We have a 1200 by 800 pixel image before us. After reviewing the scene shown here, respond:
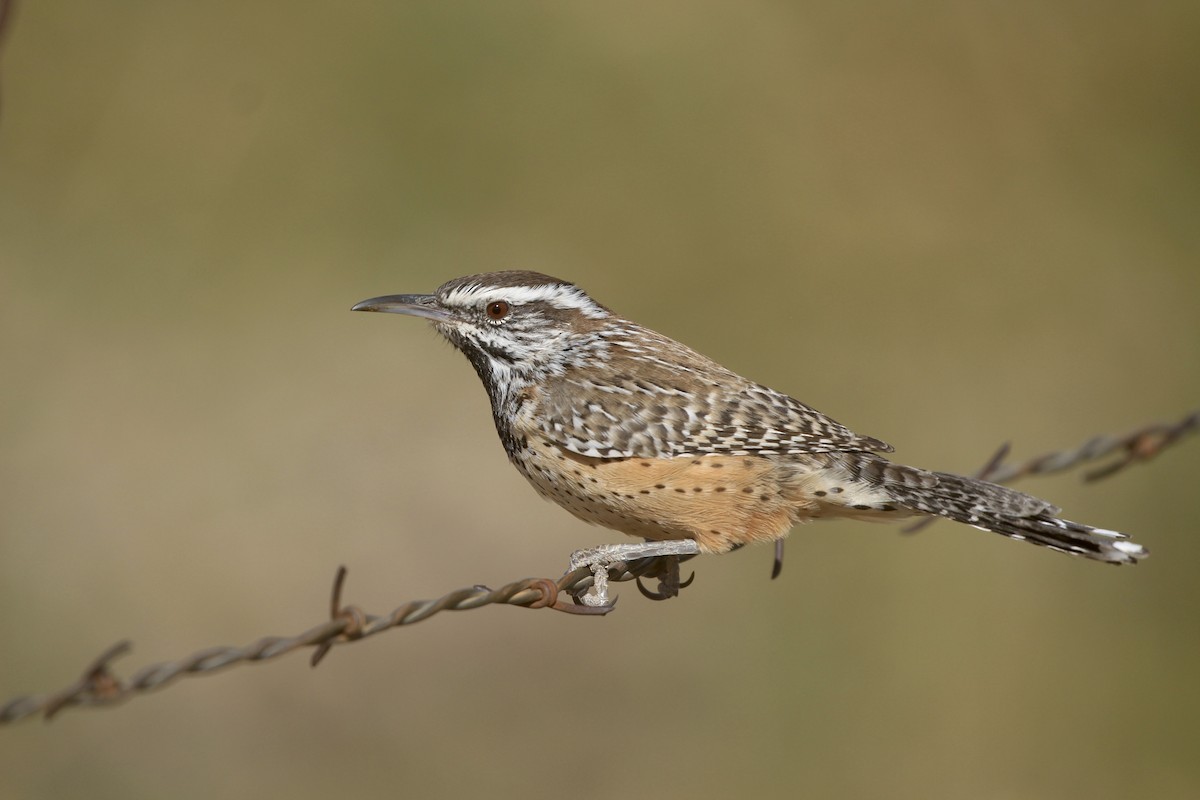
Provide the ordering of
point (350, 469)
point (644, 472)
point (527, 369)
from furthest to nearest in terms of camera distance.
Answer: point (350, 469) < point (527, 369) < point (644, 472)

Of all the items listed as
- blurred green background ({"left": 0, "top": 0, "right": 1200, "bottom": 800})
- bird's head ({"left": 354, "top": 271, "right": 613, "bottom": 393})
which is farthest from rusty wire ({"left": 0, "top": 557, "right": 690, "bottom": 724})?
blurred green background ({"left": 0, "top": 0, "right": 1200, "bottom": 800})

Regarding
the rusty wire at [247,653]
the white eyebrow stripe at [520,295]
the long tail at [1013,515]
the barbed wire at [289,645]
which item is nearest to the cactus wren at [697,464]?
the long tail at [1013,515]

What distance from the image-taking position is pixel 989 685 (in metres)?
6.46

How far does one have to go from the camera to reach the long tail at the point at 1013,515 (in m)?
3.74

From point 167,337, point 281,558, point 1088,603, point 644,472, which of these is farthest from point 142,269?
point 1088,603

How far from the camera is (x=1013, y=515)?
12.5ft

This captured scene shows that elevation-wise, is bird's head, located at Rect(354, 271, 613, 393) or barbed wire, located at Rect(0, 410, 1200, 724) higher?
bird's head, located at Rect(354, 271, 613, 393)

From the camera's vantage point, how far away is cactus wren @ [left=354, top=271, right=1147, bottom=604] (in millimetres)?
3857

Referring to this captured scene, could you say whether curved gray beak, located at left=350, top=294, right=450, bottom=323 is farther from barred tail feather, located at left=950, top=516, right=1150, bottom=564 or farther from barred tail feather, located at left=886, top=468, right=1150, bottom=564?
barred tail feather, located at left=950, top=516, right=1150, bottom=564

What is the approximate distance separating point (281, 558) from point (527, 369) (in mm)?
3242

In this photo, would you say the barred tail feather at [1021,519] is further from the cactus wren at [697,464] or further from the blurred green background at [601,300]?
the blurred green background at [601,300]

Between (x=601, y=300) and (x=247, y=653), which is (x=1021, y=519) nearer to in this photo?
(x=247, y=653)

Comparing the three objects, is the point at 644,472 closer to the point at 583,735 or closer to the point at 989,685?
the point at 583,735

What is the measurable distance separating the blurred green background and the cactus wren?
238 centimetres
